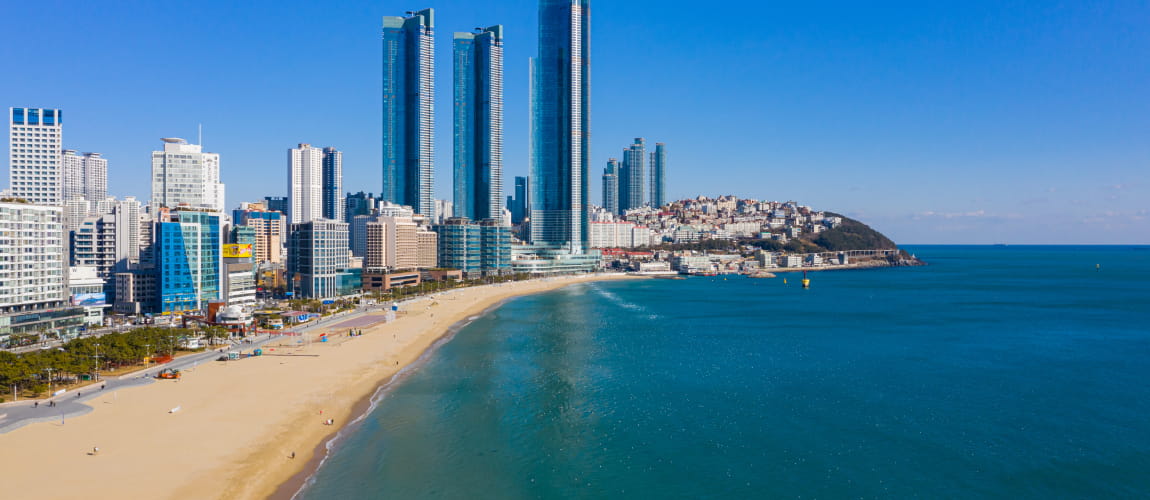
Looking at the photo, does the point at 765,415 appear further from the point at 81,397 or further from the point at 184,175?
the point at 184,175

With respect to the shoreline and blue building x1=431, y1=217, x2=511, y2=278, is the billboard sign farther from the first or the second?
blue building x1=431, y1=217, x2=511, y2=278

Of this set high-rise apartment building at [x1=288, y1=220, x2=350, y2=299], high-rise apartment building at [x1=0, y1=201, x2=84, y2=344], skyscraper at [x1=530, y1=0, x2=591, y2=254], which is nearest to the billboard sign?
high-rise apartment building at [x1=0, y1=201, x2=84, y2=344]

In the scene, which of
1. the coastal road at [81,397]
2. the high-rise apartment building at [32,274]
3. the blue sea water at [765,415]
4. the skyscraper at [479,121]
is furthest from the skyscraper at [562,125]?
the coastal road at [81,397]

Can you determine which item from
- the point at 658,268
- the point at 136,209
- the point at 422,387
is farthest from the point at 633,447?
the point at 658,268

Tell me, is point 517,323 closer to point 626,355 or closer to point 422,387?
point 626,355

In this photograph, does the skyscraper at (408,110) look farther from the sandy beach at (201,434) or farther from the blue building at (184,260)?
the sandy beach at (201,434)

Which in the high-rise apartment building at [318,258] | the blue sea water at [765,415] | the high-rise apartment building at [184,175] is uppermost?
the high-rise apartment building at [184,175]
